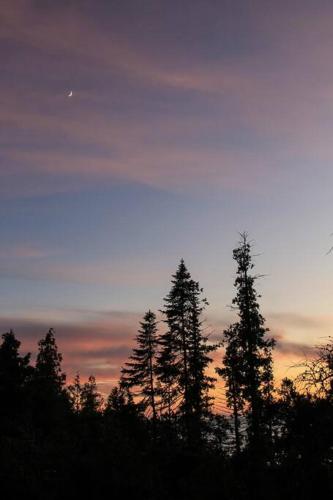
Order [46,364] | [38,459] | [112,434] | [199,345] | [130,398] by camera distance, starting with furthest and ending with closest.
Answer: [46,364]
[130,398]
[199,345]
[112,434]
[38,459]

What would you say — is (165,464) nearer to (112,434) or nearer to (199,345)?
(112,434)

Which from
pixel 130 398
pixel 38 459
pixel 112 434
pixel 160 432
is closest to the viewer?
pixel 38 459

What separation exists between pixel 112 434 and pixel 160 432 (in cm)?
174

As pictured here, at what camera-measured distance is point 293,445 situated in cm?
1102

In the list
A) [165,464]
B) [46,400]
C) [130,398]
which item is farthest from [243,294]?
[46,400]

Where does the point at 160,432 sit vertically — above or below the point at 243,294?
below

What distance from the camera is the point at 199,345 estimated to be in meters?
38.7

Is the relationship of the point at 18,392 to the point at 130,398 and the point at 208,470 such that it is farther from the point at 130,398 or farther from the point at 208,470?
the point at 208,470

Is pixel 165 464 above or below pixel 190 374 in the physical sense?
below

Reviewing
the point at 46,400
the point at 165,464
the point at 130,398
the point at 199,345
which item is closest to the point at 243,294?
the point at 199,345

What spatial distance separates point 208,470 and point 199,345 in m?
27.8

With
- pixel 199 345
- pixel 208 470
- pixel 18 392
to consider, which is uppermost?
pixel 199 345

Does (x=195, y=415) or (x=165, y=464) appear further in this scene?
(x=195, y=415)

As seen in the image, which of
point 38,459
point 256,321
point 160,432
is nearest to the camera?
point 38,459
